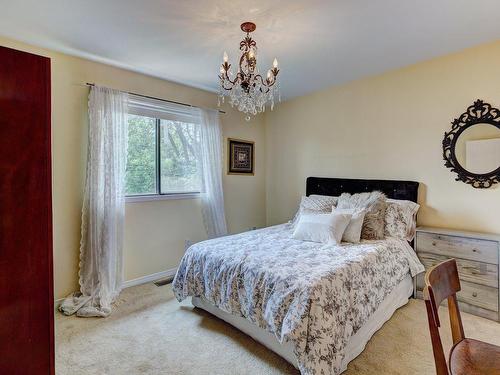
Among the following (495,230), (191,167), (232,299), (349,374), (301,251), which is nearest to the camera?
(349,374)

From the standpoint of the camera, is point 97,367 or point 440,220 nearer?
point 97,367

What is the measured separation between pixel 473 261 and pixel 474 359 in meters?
1.74

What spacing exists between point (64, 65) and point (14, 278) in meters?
2.45

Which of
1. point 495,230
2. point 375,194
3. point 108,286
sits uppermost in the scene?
point 375,194

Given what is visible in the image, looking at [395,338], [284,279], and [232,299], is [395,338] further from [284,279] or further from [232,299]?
[232,299]

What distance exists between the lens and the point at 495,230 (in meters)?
2.60

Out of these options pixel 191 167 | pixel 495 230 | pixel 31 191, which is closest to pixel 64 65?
pixel 191 167

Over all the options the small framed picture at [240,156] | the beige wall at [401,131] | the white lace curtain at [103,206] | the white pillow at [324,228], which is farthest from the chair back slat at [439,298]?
the small framed picture at [240,156]

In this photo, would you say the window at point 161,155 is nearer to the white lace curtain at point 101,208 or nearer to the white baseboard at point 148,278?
the white lace curtain at point 101,208

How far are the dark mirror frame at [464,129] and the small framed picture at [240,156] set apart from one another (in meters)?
2.61

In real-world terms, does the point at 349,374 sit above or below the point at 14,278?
below

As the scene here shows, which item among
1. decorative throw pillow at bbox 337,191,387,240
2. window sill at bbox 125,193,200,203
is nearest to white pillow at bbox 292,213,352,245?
decorative throw pillow at bbox 337,191,387,240

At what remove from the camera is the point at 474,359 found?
1.13m

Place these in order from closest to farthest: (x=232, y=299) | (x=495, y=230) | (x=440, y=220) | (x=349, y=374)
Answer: (x=349, y=374), (x=232, y=299), (x=495, y=230), (x=440, y=220)
